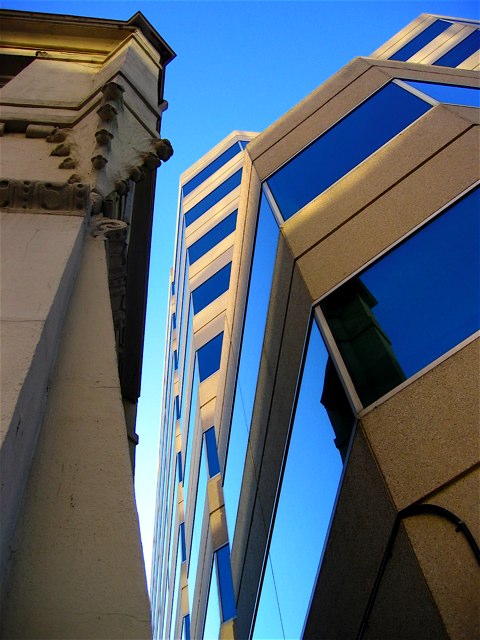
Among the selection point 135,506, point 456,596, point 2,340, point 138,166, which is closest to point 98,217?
point 138,166

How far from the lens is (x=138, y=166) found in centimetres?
616

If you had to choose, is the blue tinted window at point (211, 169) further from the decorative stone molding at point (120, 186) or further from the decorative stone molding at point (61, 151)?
the decorative stone molding at point (120, 186)

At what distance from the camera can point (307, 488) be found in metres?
7.62

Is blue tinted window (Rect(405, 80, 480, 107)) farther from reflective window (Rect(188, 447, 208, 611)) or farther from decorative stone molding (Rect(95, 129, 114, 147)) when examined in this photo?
reflective window (Rect(188, 447, 208, 611))

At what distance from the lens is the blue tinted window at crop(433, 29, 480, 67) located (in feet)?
57.8

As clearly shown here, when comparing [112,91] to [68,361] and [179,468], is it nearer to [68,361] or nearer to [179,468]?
[68,361]

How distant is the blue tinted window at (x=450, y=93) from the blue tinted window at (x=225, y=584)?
945 cm

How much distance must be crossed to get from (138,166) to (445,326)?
10.2ft

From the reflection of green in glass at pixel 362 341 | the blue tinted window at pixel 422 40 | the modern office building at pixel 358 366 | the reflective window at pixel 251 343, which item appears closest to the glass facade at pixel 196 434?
Result: the modern office building at pixel 358 366

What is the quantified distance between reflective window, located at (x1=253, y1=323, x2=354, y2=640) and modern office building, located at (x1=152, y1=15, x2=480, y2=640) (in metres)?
0.03

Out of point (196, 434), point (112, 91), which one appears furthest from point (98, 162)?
point (196, 434)

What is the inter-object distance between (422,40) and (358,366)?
688 inches

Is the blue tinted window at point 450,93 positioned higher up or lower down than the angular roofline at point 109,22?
lower down

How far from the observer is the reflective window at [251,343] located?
9641mm
